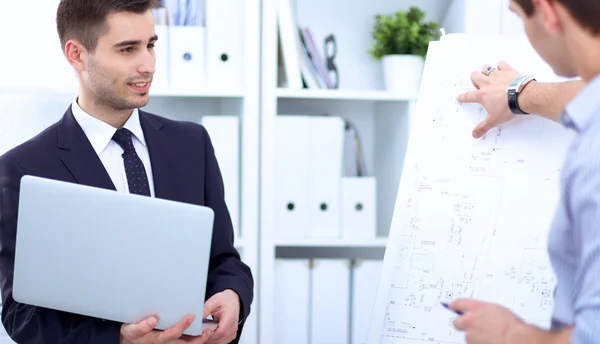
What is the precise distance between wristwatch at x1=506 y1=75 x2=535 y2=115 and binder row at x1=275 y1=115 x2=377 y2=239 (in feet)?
3.08

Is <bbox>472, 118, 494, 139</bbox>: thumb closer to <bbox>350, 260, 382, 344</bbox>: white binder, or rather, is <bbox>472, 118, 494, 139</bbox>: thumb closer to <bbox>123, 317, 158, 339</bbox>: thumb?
<bbox>123, 317, 158, 339</bbox>: thumb

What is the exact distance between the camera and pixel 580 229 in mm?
890

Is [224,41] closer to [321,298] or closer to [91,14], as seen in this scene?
[91,14]

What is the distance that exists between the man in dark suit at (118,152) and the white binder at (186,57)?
22.8 inches

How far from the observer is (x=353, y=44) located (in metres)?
2.81

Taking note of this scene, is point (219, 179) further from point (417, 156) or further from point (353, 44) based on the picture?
point (353, 44)

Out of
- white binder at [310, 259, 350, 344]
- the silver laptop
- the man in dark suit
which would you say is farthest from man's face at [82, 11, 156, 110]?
white binder at [310, 259, 350, 344]

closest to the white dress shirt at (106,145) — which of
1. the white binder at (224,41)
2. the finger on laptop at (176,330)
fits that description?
the finger on laptop at (176,330)

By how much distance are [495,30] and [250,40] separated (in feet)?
2.71

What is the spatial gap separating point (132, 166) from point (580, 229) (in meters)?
1.08

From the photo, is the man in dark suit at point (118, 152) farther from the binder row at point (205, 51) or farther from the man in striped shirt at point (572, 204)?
the man in striped shirt at point (572, 204)

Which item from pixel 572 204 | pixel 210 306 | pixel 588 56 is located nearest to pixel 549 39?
pixel 588 56

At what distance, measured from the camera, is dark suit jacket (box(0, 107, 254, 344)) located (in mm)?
1488

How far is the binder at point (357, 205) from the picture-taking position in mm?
2457
